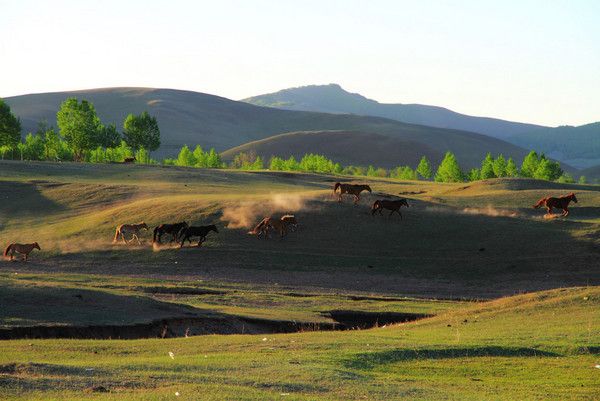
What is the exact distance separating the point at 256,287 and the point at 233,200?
20.7 meters

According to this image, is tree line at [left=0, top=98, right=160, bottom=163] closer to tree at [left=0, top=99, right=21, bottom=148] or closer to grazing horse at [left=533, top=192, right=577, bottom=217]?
tree at [left=0, top=99, right=21, bottom=148]

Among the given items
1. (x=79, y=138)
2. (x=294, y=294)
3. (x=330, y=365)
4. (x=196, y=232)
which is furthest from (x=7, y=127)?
(x=330, y=365)

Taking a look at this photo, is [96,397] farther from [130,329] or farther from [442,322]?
[442,322]

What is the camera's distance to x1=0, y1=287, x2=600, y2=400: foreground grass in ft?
55.6

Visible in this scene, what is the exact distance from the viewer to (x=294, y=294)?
43.4 metres

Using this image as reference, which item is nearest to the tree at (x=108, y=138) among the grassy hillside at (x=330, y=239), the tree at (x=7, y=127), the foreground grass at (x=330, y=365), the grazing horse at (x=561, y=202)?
the tree at (x=7, y=127)

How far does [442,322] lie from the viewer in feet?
104

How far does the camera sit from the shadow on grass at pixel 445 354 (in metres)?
22.1

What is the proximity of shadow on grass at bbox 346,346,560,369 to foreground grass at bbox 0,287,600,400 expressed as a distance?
3cm

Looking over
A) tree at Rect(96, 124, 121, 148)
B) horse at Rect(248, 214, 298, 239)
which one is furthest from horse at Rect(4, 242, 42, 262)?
tree at Rect(96, 124, 121, 148)

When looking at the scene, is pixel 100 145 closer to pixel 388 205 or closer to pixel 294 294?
pixel 388 205

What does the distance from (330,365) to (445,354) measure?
3911 mm

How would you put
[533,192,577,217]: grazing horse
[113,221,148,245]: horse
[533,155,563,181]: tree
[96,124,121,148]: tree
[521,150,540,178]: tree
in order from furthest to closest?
[521,150,540,178]: tree
[96,124,121,148]: tree
[533,155,563,181]: tree
[533,192,577,217]: grazing horse
[113,221,148,245]: horse

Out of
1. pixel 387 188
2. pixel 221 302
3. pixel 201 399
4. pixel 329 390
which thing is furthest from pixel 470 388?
pixel 387 188
